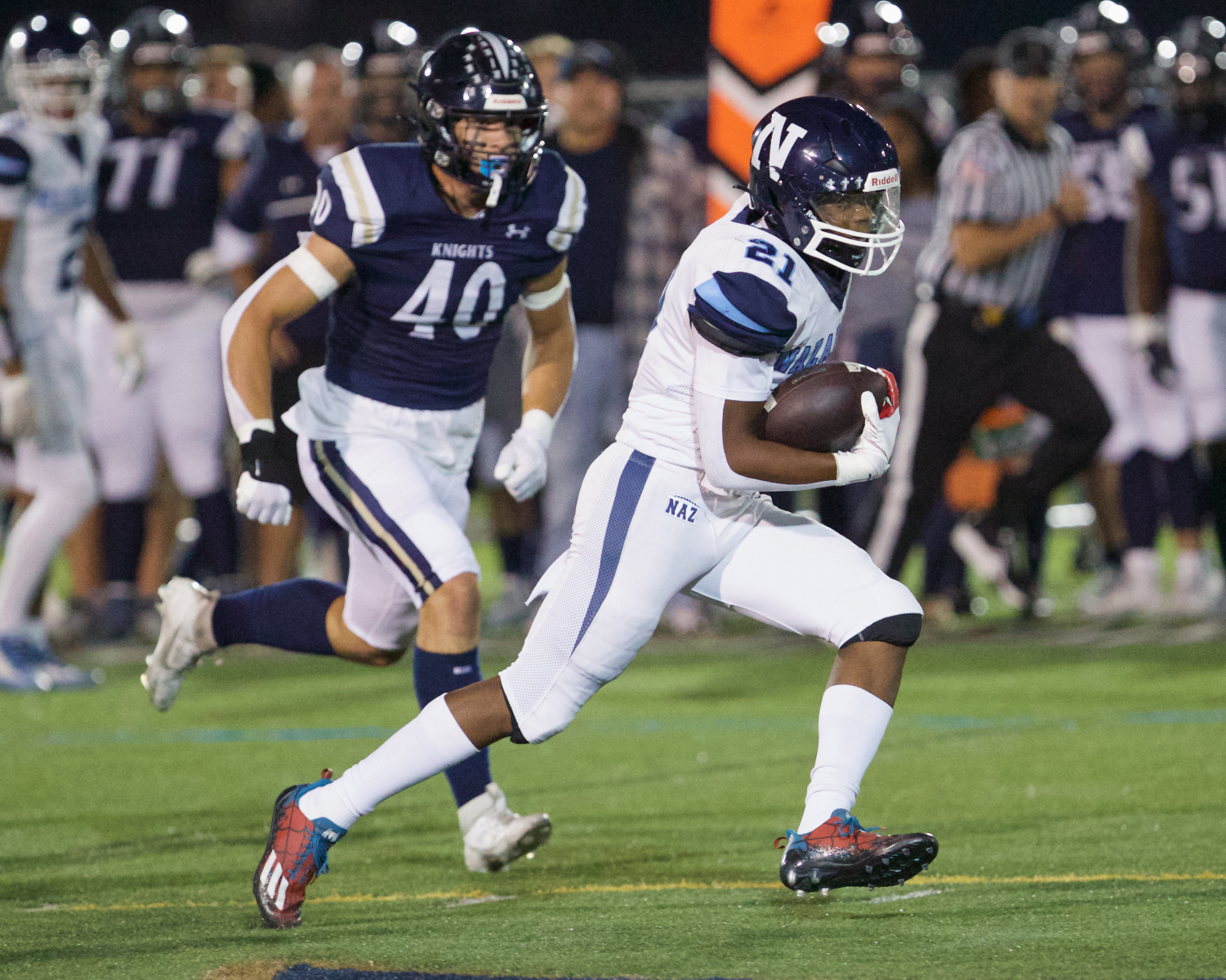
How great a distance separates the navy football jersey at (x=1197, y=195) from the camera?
7.58 meters

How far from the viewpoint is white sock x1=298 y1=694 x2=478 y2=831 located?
3693 millimetres

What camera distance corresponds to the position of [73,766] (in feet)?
18.3

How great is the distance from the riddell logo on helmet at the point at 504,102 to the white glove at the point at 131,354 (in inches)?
136

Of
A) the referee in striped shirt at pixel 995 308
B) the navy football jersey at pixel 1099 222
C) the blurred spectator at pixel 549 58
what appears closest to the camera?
the referee in striped shirt at pixel 995 308

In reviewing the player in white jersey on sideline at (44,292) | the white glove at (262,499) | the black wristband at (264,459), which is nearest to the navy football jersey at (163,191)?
the player in white jersey on sideline at (44,292)

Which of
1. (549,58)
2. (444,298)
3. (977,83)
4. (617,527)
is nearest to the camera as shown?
(617,527)

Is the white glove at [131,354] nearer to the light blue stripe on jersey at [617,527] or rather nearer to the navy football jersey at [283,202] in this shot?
the navy football jersey at [283,202]

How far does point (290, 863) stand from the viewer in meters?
3.65

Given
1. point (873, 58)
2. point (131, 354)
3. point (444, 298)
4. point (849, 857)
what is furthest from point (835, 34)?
point (849, 857)

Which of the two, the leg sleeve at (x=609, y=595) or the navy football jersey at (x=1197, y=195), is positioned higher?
the leg sleeve at (x=609, y=595)

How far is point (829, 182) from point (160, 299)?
16.6 ft

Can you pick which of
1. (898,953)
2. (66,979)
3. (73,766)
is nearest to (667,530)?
(898,953)

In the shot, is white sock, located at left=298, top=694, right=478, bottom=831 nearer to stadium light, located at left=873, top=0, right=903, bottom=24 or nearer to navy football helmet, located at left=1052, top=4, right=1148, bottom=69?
stadium light, located at left=873, top=0, right=903, bottom=24

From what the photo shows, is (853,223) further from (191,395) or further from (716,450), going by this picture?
(191,395)
